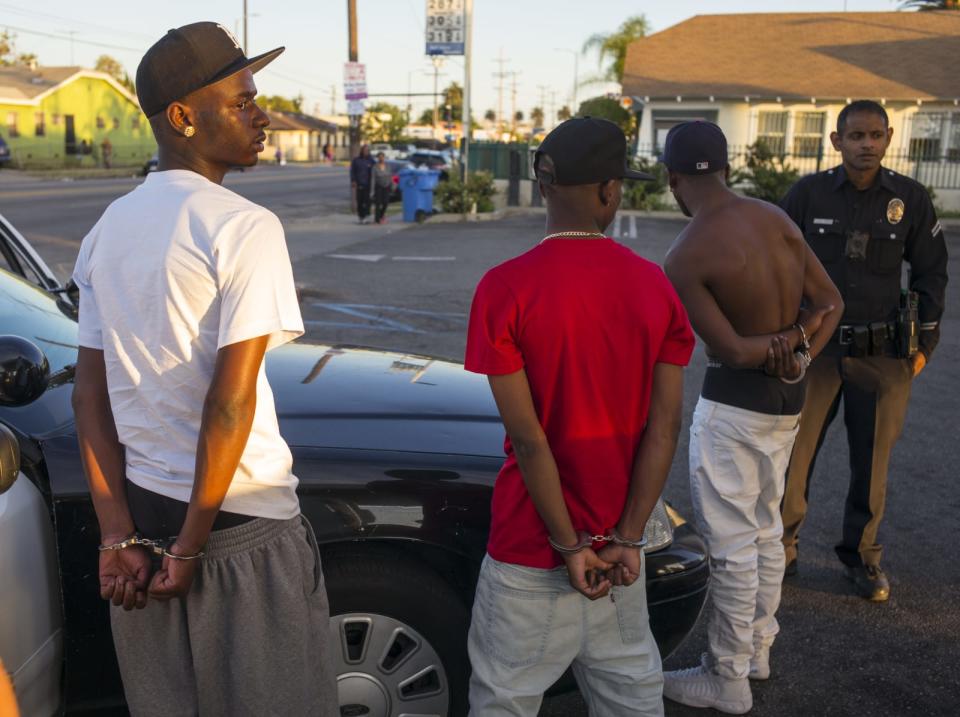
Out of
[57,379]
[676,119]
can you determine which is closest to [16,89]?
[676,119]

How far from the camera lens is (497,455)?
287 cm

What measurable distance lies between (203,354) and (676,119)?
28.3 metres

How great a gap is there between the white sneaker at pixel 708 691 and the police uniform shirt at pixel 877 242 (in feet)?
5.37

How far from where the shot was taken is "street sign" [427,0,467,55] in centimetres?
2405

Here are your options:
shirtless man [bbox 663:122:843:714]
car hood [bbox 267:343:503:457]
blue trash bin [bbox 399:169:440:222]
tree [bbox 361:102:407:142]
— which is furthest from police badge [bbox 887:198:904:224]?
tree [bbox 361:102:407:142]

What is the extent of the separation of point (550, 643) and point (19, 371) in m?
1.44

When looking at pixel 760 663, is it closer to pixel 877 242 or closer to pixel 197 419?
pixel 877 242

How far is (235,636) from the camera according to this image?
2021 millimetres

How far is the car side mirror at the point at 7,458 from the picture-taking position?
2.03 meters

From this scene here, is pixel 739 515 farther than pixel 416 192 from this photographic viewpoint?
No

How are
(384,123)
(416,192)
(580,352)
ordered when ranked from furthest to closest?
(384,123) < (416,192) < (580,352)

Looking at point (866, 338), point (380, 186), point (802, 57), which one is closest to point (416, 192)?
point (380, 186)

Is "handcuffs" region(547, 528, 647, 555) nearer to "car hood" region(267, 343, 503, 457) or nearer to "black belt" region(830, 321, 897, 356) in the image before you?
"car hood" region(267, 343, 503, 457)

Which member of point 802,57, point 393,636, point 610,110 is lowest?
point 393,636
